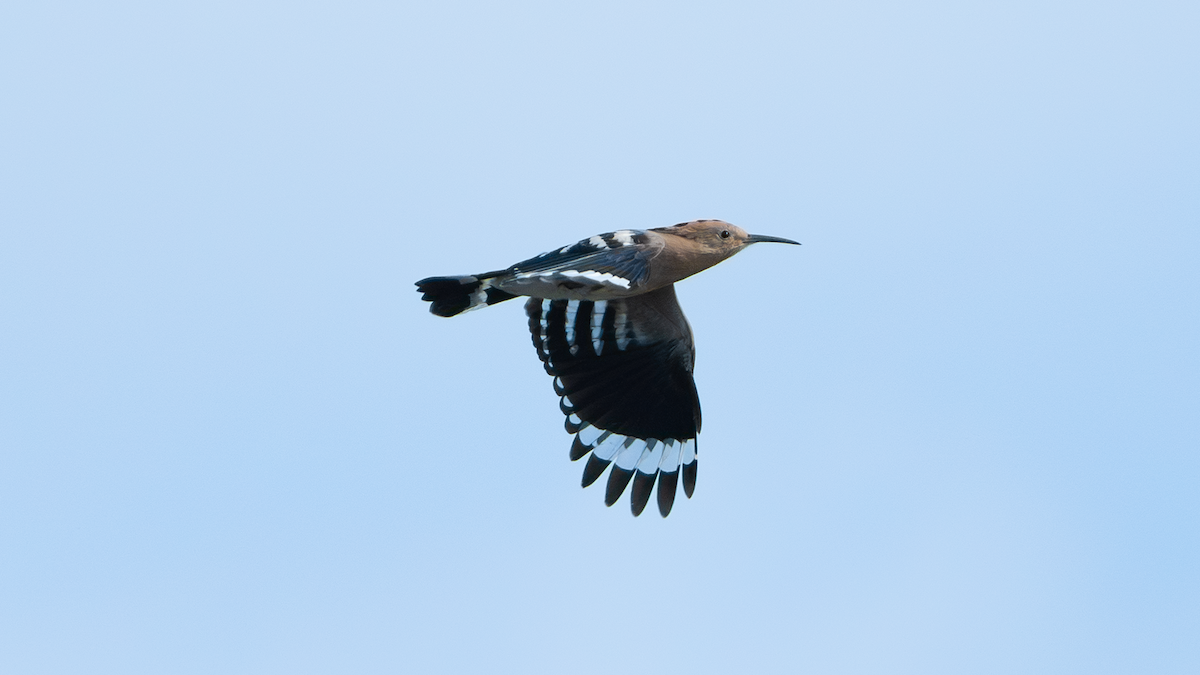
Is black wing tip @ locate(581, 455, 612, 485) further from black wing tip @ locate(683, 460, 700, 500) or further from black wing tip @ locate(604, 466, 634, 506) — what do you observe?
black wing tip @ locate(683, 460, 700, 500)

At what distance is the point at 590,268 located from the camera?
6.64 meters

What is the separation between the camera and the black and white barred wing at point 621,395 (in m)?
8.09

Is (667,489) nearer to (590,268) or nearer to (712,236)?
(712,236)

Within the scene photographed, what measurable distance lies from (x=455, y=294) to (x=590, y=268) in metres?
1.19

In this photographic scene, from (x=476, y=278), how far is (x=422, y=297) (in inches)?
17.6

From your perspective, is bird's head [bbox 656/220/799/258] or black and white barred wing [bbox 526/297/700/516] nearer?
bird's head [bbox 656/220/799/258]

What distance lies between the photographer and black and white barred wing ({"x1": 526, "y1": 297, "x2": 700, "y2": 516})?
8.09 metres

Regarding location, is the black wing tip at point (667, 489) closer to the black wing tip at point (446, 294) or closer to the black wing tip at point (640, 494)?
the black wing tip at point (640, 494)

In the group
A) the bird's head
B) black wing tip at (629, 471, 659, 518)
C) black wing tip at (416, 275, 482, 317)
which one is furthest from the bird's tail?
black wing tip at (629, 471, 659, 518)

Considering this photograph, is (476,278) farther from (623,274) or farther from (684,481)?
(684,481)

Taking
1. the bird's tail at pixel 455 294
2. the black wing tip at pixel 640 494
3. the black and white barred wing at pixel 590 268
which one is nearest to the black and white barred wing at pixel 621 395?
the black wing tip at pixel 640 494

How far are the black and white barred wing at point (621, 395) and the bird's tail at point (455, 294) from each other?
1.82ft

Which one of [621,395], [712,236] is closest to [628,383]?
[621,395]

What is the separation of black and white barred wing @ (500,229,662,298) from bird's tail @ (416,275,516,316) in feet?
1.38
